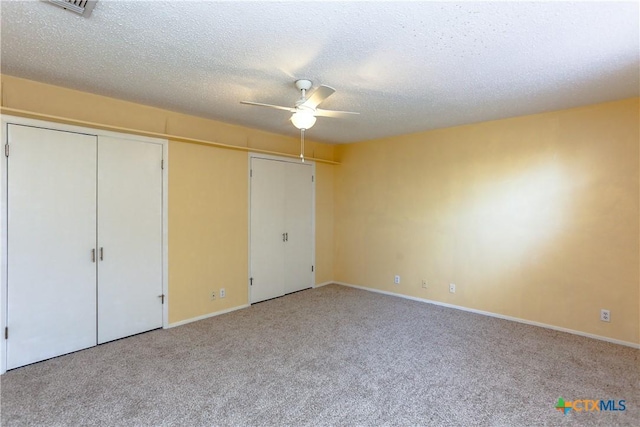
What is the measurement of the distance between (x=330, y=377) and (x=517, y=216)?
2948 mm

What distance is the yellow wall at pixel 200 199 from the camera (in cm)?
337

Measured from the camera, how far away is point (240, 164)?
4.39 metres

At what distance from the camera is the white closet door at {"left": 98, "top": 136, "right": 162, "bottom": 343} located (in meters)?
3.23

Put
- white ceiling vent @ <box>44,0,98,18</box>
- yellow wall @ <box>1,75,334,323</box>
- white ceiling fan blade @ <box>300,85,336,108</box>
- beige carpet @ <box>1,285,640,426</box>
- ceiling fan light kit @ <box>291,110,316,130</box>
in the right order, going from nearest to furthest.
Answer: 1. white ceiling vent @ <box>44,0,98,18</box>
2. beige carpet @ <box>1,285,640,426</box>
3. white ceiling fan blade @ <box>300,85,336,108</box>
4. ceiling fan light kit @ <box>291,110,316,130</box>
5. yellow wall @ <box>1,75,334,323</box>

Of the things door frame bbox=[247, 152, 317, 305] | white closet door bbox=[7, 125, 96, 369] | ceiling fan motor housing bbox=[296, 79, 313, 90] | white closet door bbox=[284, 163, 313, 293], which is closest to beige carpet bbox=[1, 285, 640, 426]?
white closet door bbox=[7, 125, 96, 369]

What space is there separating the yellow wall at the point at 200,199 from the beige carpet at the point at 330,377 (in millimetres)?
512

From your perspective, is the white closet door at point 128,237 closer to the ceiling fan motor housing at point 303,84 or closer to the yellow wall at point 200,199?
the yellow wall at point 200,199

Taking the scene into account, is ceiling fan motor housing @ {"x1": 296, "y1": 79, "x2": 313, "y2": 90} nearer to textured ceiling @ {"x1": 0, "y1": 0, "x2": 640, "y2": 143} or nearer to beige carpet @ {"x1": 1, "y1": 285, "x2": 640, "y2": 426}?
textured ceiling @ {"x1": 0, "y1": 0, "x2": 640, "y2": 143}

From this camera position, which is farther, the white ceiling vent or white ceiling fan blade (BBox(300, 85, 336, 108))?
white ceiling fan blade (BBox(300, 85, 336, 108))

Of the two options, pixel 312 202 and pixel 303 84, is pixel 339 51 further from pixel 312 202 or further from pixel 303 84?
pixel 312 202

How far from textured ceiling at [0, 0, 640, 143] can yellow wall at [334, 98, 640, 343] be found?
0.57 meters

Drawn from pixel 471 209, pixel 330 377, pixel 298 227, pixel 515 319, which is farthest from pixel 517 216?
pixel 298 227

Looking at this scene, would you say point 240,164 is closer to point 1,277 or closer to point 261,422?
point 1,277

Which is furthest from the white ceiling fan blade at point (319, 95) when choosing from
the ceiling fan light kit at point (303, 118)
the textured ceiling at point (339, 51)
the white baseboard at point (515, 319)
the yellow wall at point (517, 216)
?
the white baseboard at point (515, 319)
